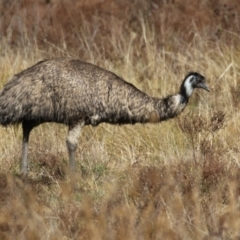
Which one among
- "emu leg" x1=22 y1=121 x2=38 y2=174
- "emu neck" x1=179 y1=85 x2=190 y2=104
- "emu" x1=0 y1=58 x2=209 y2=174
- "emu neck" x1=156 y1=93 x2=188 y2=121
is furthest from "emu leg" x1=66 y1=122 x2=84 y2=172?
"emu neck" x1=179 y1=85 x2=190 y2=104

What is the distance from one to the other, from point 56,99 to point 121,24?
577cm

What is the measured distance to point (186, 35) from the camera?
13805 mm

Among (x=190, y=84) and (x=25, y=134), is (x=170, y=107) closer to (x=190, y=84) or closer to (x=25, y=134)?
(x=190, y=84)

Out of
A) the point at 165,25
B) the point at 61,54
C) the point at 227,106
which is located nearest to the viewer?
the point at 227,106

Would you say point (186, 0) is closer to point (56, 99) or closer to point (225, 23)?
point (225, 23)

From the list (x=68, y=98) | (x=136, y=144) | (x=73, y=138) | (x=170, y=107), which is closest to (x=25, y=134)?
(x=73, y=138)

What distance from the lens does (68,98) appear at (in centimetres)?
859

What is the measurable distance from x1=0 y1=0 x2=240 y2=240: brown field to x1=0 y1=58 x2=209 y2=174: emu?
11.7 inches

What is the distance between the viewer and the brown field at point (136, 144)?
6.36 m

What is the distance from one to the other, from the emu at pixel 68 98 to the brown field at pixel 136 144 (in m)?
0.30

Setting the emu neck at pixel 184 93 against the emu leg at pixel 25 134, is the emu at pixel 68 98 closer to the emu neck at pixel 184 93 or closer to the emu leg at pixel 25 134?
the emu leg at pixel 25 134

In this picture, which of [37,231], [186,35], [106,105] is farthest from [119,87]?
[186,35]

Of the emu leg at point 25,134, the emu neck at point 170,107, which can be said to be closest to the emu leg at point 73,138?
the emu leg at point 25,134

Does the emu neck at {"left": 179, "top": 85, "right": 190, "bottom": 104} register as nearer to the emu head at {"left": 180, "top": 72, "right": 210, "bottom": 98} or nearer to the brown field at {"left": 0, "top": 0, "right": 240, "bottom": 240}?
the emu head at {"left": 180, "top": 72, "right": 210, "bottom": 98}
